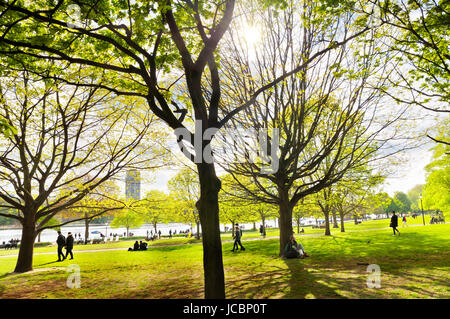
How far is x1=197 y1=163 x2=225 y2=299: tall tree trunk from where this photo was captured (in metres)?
5.40

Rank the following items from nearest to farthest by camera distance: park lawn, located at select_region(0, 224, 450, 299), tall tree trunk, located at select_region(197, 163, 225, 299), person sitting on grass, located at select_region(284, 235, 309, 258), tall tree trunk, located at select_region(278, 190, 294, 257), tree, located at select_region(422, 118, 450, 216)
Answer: tall tree trunk, located at select_region(197, 163, 225, 299) → park lawn, located at select_region(0, 224, 450, 299) → person sitting on grass, located at select_region(284, 235, 309, 258) → tall tree trunk, located at select_region(278, 190, 294, 257) → tree, located at select_region(422, 118, 450, 216)

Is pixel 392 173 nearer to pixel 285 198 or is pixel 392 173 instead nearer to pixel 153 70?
pixel 285 198

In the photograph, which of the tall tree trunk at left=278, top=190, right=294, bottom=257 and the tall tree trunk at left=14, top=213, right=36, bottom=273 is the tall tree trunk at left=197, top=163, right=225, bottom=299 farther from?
the tall tree trunk at left=14, top=213, right=36, bottom=273

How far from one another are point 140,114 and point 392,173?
1994cm

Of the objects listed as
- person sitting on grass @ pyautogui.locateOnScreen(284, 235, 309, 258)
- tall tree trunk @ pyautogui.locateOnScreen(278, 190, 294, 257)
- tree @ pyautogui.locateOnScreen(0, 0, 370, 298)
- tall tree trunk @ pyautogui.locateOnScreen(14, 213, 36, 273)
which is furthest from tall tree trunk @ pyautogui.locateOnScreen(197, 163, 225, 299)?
tall tree trunk @ pyautogui.locateOnScreen(14, 213, 36, 273)

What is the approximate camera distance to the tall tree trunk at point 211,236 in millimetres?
5398

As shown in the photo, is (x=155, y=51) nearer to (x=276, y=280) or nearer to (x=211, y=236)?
(x=211, y=236)

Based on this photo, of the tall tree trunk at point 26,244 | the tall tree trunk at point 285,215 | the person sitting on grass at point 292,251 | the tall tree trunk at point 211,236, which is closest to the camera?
the tall tree trunk at point 211,236

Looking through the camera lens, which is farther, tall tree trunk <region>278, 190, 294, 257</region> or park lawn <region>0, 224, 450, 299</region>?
tall tree trunk <region>278, 190, 294, 257</region>

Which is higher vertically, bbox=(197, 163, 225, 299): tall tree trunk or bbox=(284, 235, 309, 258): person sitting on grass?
bbox=(197, 163, 225, 299): tall tree trunk

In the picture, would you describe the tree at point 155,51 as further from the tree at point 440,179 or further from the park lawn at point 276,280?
the tree at point 440,179

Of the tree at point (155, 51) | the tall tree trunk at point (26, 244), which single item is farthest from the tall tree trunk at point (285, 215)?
the tall tree trunk at point (26, 244)

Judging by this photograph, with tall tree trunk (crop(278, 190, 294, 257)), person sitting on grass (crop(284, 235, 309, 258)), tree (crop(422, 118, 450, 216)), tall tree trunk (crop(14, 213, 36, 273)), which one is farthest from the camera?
tree (crop(422, 118, 450, 216))
